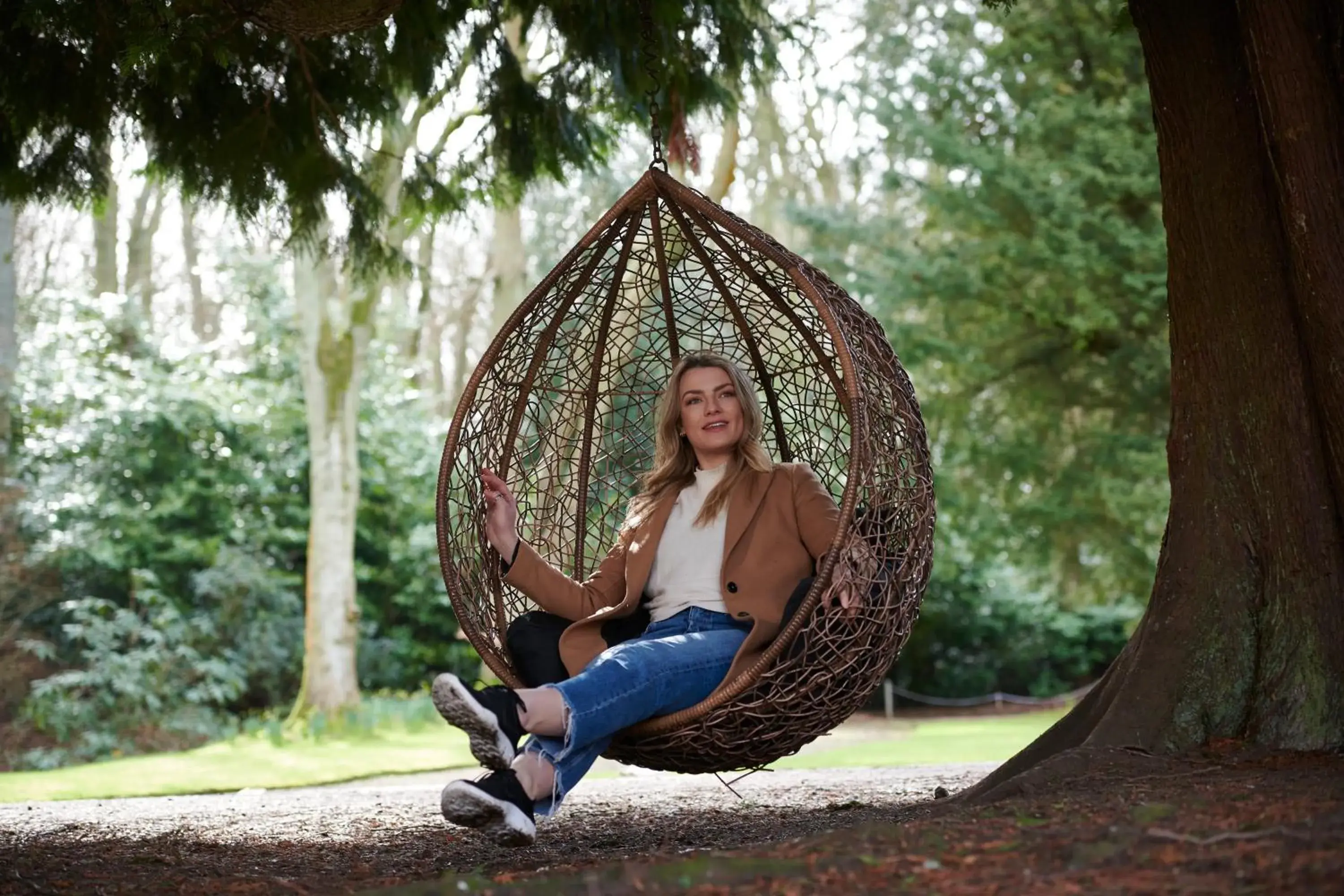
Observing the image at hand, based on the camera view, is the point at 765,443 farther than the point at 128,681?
No

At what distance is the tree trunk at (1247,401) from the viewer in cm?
278

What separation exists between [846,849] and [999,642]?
9.45m

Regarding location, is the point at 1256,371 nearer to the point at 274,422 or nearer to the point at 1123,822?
the point at 1123,822

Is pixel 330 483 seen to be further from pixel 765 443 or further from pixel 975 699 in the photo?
→ pixel 975 699

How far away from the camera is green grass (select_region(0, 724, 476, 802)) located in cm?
570

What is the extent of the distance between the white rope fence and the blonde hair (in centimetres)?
740

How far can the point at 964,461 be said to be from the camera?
9977 millimetres

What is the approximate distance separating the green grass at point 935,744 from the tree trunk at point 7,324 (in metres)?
5.01

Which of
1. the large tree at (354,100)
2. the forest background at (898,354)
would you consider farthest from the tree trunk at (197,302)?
the large tree at (354,100)

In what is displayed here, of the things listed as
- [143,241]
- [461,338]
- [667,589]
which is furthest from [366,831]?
[461,338]

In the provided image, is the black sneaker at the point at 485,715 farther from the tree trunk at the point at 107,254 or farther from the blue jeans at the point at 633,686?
the tree trunk at the point at 107,254

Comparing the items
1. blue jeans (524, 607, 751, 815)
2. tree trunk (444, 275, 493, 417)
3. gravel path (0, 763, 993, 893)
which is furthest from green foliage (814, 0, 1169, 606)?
blue jeans (524, 607, 751, 815)

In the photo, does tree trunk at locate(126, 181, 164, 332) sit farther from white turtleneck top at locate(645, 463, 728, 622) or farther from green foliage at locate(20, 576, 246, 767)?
white turtleneck top at locate(645, 463, 728, 622)

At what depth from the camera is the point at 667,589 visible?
3154 millimetres
